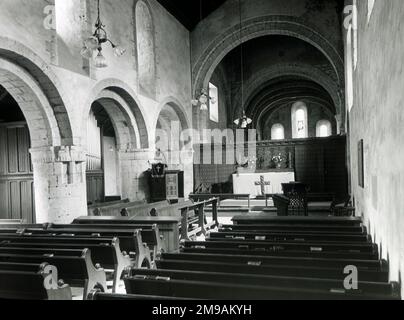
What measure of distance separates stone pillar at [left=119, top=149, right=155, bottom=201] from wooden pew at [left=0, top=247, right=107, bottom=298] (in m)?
7.93

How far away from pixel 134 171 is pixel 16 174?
3495 millimetres

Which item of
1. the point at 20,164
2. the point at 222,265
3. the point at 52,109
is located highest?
the point at 52,109

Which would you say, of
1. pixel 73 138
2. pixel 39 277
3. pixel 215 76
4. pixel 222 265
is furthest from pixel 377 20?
pixel 215 76

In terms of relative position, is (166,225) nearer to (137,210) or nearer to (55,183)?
(137,210)

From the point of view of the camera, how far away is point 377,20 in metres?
3.79

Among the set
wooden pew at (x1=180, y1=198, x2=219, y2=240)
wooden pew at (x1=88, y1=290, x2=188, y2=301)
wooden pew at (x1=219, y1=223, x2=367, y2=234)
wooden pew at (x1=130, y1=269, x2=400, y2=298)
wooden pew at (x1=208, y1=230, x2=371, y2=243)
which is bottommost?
wooden pew at (x1=180, y1=198, x2=219, y2=240)

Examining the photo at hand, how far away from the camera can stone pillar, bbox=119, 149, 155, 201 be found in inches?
477

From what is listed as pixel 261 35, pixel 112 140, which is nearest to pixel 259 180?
pixel 261 35

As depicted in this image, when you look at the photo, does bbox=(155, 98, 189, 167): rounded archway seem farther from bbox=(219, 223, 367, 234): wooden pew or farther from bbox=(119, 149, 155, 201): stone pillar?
bbox=(219, 223, 367, 234): wooden pew

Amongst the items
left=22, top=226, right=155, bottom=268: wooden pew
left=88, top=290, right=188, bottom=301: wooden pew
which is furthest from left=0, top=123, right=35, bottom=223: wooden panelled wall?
left=88, top=290, right=188, bottom=301: wooden pew

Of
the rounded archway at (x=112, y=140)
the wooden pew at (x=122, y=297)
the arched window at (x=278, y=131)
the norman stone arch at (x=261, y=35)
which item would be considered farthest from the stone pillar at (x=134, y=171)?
the arched window at (x=278, y=131)

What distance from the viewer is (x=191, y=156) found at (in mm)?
15172
